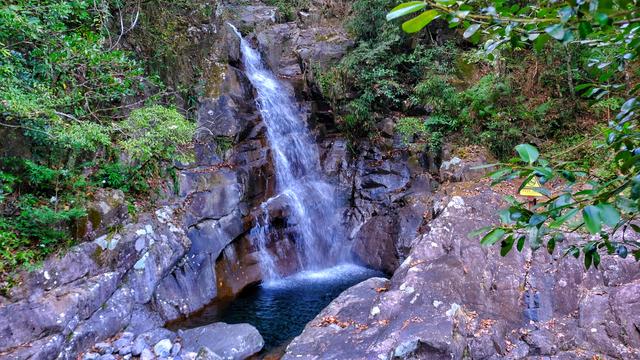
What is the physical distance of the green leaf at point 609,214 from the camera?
2.82ft

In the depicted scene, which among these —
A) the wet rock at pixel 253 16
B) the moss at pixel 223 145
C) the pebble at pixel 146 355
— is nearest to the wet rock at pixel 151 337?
the pebble at pixel 146 355

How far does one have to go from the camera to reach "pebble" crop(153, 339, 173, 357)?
524 centimetres

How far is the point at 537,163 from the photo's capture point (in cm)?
127

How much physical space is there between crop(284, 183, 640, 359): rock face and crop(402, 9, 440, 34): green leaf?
403 centimetres

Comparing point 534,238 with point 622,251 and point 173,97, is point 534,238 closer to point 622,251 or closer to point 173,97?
point 622,251

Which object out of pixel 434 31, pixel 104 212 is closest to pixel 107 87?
pixel 104 212

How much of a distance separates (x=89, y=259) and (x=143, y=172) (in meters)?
2.14

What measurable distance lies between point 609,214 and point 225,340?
5.78m

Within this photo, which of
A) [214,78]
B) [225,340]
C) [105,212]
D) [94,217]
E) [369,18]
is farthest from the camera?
[369,18]

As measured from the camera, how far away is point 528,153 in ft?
3.78

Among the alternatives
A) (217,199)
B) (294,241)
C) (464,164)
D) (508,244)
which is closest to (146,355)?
(217,199)

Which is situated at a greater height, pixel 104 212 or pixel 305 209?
pixel 104 212

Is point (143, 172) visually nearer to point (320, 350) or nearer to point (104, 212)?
point (104, 212)

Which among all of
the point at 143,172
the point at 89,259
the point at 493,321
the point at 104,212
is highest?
the point at 143,172
